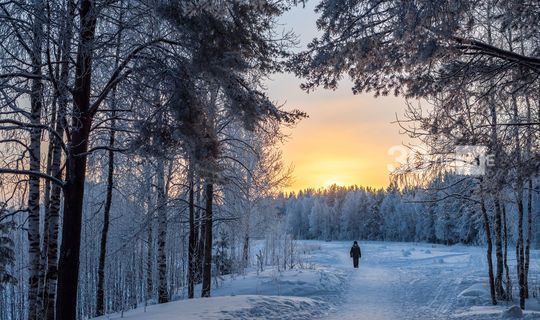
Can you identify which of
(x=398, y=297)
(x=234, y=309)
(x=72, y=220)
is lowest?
(x=398, y=297)

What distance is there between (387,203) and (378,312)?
243 feet

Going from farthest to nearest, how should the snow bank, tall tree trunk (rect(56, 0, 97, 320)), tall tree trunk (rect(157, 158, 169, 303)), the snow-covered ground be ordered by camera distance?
tall tree trunk (rect(157, 158, 169, 303)), the snow-covered ground, the snow bank, tall tree trunk (rect(56, 0, 97, 320))

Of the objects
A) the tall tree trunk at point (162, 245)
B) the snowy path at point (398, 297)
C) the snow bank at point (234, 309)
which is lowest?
the snowy path at point (398, 297)

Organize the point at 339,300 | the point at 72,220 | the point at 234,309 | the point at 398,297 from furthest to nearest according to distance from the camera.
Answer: the point at 398,297
the point at 339,300
the point at 234,309
the point at 72,220

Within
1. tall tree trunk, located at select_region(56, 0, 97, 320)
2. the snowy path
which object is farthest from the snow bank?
tall tree trunk, located at select_region(56, 0, 97, 320)

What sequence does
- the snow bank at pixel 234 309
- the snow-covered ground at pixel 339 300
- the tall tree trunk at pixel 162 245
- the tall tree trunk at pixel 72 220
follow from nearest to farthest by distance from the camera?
the tall tree trunk at pixel 72 220 → the snow bank at pixel 234 309 → the snow-covered ground at pixel 339 300 → the tall tree trunk at pixel 162 245

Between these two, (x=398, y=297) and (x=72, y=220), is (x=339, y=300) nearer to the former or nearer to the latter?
(x=398, y=297)

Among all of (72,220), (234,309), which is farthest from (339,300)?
(72,220)

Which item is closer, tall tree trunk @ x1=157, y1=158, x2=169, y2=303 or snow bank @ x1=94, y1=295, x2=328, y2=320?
snow bank @ x1=94, y1=295, x2=328, y2=320

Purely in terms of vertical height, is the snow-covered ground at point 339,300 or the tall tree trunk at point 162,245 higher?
the tall tree trunk at point 162,245

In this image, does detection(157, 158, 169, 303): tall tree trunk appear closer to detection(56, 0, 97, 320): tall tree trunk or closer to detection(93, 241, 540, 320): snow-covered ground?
detection(93, 241, 540, 320): snow-covered ground

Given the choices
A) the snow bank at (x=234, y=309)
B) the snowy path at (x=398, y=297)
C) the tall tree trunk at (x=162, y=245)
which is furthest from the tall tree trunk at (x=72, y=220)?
the snowy path at (x=398, y=297)

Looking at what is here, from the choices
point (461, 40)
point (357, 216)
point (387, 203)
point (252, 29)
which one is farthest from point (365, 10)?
point (357, 216)

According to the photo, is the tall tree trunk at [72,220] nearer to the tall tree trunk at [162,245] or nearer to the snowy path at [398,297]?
the tall tree trunk at [162,245]
